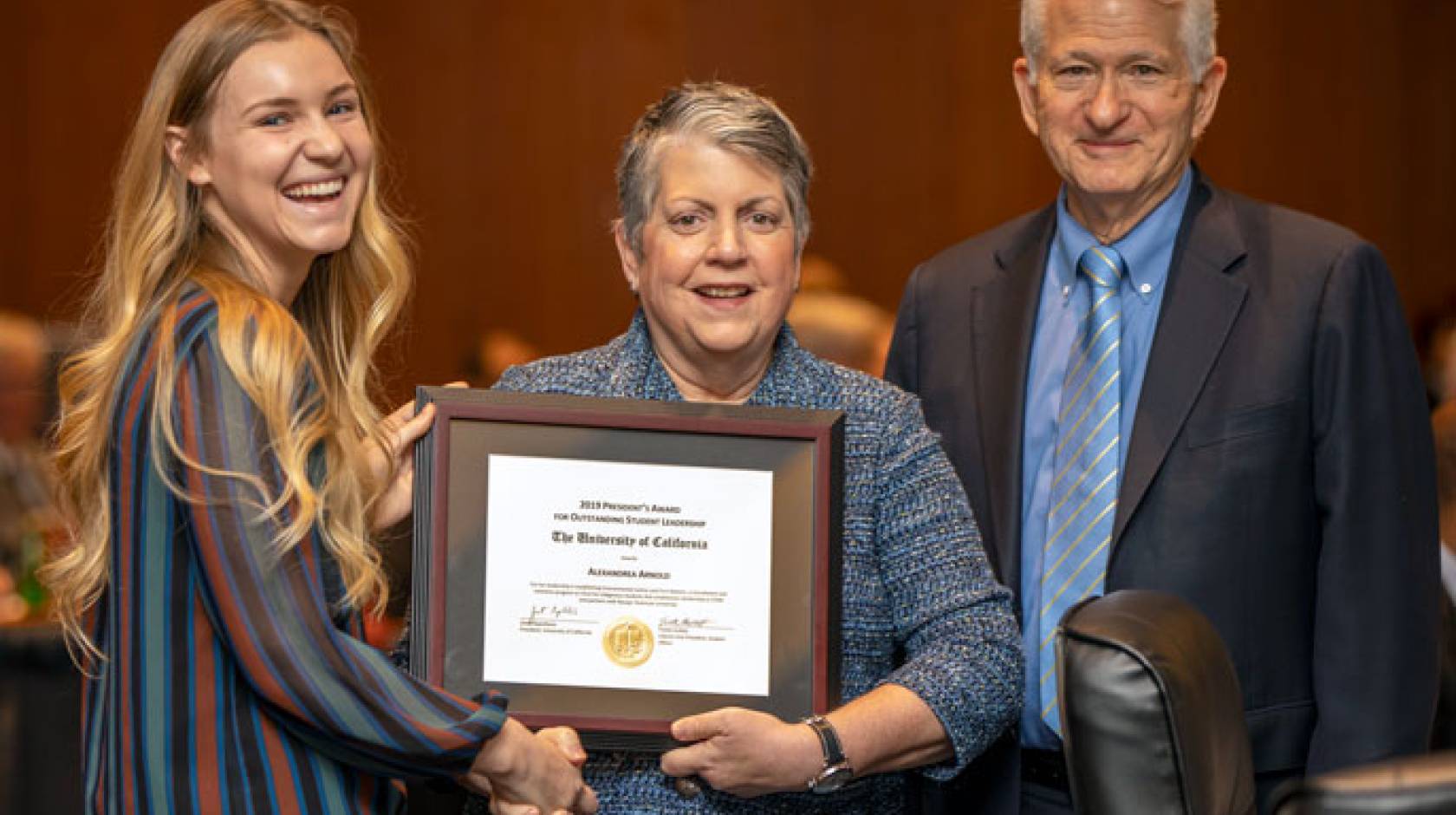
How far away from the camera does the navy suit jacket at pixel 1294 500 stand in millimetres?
2572

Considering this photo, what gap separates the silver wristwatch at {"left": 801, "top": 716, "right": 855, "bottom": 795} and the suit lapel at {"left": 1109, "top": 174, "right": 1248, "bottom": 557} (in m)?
0.64

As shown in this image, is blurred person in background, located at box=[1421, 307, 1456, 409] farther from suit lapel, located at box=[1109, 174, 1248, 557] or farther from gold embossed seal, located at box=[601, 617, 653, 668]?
gold embossed seal, located at box=[601, 617, 653, 668]

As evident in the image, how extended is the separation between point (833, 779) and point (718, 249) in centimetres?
65

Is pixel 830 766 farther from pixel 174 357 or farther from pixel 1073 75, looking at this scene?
pixel 1073 75

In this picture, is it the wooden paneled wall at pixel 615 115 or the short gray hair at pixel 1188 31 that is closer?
the short gray hair at pixel 1188 31

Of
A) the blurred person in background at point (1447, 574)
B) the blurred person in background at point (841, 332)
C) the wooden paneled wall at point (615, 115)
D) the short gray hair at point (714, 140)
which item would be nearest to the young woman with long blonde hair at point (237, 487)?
the short gray hair at point (714, 140)

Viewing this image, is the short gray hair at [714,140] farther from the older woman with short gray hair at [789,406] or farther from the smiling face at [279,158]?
the smiling face at [279,158]

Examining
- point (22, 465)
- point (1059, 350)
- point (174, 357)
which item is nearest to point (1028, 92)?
point (1059, 350)

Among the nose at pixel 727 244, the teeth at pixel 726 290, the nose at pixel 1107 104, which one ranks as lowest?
the teeth at pixel 726 290

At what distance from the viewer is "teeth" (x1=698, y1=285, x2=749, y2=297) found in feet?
7.53

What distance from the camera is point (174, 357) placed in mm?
1964

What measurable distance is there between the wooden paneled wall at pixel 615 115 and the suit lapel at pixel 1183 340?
465 centimetres

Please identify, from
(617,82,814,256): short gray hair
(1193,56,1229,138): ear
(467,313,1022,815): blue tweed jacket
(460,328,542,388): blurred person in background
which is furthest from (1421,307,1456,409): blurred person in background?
(617,82,814,256): short gray hair

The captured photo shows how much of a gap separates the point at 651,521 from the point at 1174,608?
0.64 m
